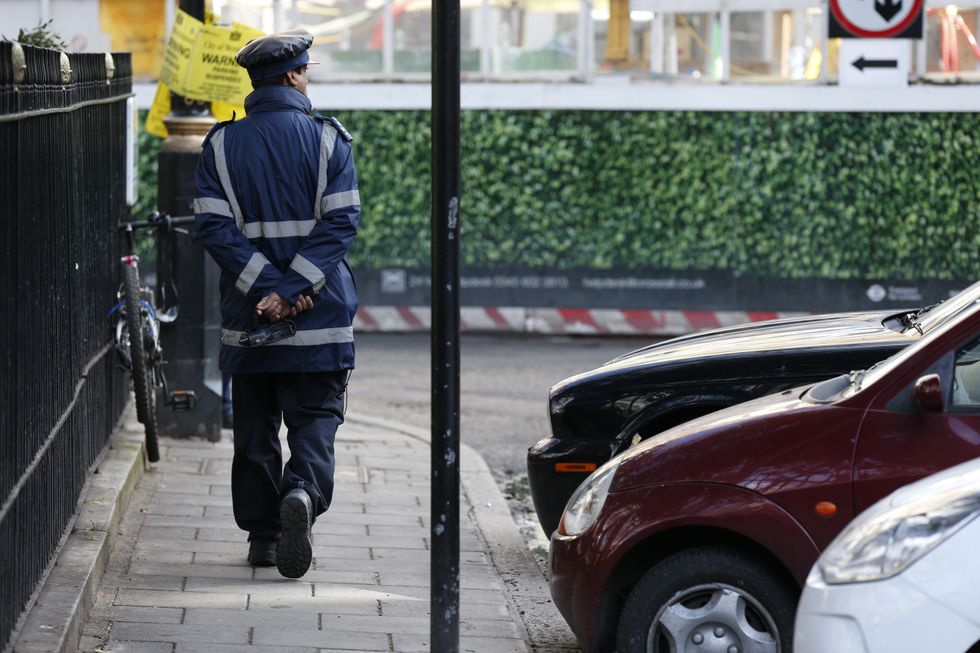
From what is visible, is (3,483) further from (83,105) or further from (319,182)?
(83,105)

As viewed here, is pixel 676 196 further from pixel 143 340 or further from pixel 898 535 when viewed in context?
pixel 898 535

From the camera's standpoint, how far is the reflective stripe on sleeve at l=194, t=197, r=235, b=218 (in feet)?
19.1

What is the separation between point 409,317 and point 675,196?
2.96 meters

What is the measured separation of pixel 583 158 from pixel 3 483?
1219 centimetres

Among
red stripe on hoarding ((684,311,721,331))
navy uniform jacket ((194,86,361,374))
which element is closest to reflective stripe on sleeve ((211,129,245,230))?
navy uniform jacket ((194,86,361,374))

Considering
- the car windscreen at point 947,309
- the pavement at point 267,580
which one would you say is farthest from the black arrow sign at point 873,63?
the car windscreen at point 947,309

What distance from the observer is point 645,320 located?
16016mm

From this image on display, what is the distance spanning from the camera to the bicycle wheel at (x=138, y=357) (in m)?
7.45

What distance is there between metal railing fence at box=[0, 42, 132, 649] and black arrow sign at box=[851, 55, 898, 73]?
396 inches

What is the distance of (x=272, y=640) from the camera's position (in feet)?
17.0

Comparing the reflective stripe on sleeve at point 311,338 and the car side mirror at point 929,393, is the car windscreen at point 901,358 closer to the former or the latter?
the car side mirror at point 929,393

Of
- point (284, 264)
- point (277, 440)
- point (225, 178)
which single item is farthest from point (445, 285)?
point (277, 440)

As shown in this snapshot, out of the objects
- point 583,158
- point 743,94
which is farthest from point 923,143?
point 583,158

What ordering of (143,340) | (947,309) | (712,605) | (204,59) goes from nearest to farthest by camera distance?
(712,605) → (947,309) → (143,340) → (204,59)
